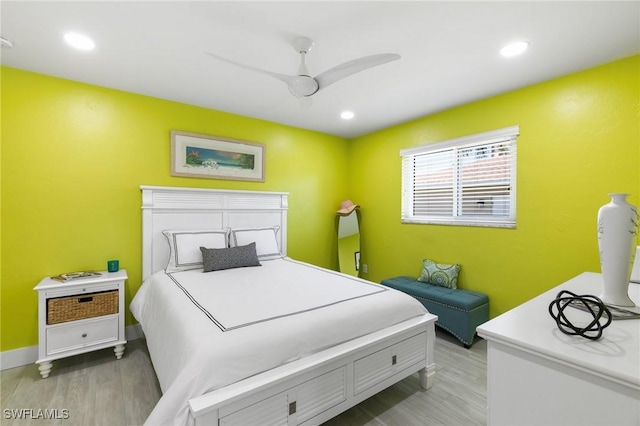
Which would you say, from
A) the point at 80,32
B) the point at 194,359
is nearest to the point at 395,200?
the point at 194,359

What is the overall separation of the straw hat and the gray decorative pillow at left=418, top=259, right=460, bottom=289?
4.37 feet

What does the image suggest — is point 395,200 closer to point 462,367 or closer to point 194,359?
point 462,367

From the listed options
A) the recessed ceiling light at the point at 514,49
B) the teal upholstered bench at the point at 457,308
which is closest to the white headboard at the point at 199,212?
the teal upholstered bench at the point at 457,308

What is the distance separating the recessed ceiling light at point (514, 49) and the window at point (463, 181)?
0.85 m

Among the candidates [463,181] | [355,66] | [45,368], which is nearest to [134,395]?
[45,368]

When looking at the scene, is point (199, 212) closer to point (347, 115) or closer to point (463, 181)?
point (347, 115)

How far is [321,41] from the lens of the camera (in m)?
1.97

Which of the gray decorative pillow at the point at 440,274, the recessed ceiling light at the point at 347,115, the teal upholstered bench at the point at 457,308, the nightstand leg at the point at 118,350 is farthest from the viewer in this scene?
the recessed ceiling light at the point at 347,115

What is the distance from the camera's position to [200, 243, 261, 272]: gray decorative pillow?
271 centimetres

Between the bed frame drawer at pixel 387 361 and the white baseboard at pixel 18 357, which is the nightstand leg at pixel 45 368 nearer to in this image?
the white baseboard at pixel 18 357

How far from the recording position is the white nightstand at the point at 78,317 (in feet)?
7.15

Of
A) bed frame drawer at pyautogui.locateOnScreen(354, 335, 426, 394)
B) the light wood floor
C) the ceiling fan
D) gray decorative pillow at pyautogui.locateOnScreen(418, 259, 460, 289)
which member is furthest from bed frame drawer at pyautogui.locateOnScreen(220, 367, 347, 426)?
gray decorative pillow at pyautogui.locateOnScreen(418, 259, 460, 289)

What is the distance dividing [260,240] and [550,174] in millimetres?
2985

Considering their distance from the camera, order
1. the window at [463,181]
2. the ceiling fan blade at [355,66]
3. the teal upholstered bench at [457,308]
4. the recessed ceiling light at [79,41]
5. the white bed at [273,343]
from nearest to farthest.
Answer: the white bed at [273,343]
the ceiling fan blade at [355,66]
the recessed ceiling light at [79,41]
the teal upholstered bench at [457,308]
the window at [463,181]
